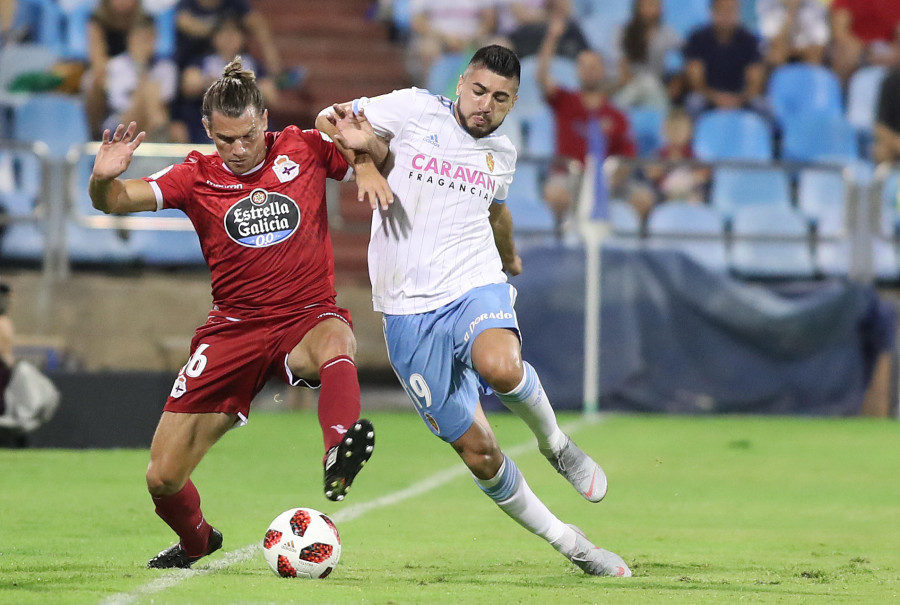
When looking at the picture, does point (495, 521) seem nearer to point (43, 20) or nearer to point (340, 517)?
point (340, 517)

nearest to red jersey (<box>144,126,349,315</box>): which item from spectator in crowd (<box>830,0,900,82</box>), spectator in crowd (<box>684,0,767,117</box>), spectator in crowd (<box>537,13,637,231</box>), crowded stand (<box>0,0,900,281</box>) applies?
crowded stand (<box>0,0,900,281</box>)

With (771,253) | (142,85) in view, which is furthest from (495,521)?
(142,85)

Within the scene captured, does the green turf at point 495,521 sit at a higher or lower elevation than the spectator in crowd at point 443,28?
lower

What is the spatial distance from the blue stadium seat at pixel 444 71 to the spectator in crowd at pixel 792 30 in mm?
3812

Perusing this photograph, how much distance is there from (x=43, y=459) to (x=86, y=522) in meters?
3.21

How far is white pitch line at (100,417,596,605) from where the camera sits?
16.7 feet

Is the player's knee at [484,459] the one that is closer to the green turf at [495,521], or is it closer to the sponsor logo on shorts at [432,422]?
the sponsor logo on shorts at [432,422]

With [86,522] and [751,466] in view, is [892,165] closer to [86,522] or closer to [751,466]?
[751,466]

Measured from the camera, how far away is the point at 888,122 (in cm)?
1552

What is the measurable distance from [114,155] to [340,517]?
9.46 ft

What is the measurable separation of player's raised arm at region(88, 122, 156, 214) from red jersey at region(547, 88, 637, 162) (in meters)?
9.70

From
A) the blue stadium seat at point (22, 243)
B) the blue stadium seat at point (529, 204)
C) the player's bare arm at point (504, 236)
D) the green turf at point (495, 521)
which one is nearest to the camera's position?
the green turf at point (495, 521)

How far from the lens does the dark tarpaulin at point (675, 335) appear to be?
1385cm

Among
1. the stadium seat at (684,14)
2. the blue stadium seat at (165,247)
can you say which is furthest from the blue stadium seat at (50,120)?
the stadium seat at (684,14)
